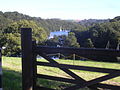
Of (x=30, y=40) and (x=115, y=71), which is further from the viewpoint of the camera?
(x=30, y=40)

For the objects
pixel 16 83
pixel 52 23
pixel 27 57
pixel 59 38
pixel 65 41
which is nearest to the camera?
pixel 27 57

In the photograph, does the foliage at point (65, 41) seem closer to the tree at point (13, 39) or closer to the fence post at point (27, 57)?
the tree at point (13, 39)

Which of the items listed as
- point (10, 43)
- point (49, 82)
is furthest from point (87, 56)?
point (10, 43)

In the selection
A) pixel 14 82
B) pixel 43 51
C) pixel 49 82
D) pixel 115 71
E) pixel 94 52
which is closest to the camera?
pixel 115 71

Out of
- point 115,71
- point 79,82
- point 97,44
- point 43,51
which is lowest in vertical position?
point 97,44

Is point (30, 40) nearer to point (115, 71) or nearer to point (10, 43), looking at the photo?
point (115, 71)

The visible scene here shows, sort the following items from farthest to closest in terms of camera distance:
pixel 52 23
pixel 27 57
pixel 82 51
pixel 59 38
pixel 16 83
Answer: pixel 52 23, pixel 59 38, pixel 16 83, pixel 27 57, pixel 82 51

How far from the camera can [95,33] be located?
65750mm

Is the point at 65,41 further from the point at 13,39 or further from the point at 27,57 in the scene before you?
the point at 27,57

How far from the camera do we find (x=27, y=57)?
4383 mm

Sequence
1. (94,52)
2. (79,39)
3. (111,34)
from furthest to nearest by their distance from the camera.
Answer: (79,39), (111,34), (94,52)

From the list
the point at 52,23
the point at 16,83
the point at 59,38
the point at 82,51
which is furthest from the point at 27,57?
the point at 52,23

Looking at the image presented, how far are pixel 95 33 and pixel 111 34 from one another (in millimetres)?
6140

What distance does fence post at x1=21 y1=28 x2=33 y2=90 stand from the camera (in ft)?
14.3
